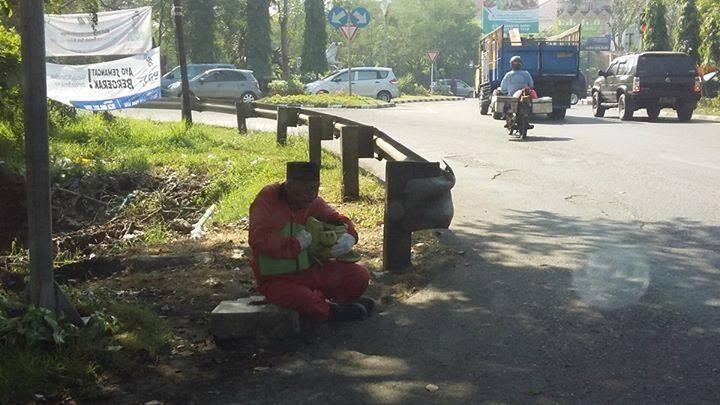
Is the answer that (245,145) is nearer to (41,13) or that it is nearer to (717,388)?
(41,13)

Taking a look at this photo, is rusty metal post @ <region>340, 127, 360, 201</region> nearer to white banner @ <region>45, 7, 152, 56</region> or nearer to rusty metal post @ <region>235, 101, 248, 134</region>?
rusty metal post @ <region>235, 101, 248, 134</region>

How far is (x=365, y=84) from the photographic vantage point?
39531mm

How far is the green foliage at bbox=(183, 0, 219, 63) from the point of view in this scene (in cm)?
4972

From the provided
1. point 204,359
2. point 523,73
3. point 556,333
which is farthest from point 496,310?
point 523,73

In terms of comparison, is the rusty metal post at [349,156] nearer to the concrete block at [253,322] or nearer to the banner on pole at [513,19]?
the concrete block at [253,322]

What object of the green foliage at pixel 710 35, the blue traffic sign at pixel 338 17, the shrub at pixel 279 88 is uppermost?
the blue traffic sign at pixel 338 17

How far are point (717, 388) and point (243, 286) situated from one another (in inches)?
133

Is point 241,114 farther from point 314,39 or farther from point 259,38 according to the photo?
point 314,39

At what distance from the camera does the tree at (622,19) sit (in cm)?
7544

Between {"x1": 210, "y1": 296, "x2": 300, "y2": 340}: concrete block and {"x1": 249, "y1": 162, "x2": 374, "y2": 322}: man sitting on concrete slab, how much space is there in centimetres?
12

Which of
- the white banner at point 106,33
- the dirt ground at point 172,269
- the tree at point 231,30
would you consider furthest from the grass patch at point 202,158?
the tree at point 231,30

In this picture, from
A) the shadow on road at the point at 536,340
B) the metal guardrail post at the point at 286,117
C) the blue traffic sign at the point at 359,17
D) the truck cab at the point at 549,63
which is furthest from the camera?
the blue traffic sign at the point at 359,17

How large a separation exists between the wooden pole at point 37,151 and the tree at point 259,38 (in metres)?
44.1

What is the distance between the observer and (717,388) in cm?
412
